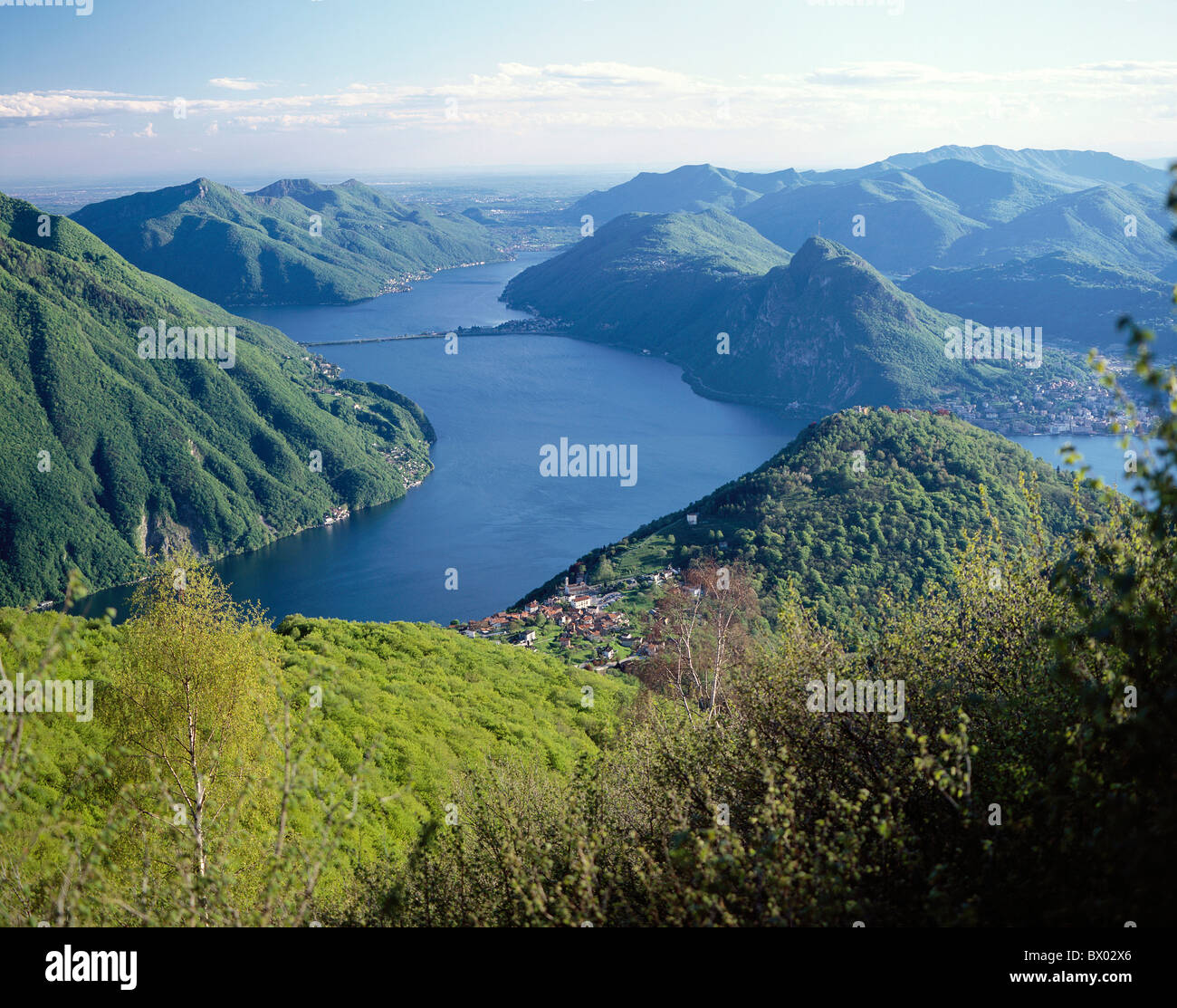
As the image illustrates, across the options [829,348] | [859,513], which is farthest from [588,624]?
[829,348]

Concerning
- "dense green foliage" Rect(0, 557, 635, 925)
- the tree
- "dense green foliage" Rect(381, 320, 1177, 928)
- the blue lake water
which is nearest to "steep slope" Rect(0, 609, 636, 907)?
"dense green foliage" Rect(0, 557, 635, 925)

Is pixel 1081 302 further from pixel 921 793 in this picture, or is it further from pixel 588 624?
pixel 921 793

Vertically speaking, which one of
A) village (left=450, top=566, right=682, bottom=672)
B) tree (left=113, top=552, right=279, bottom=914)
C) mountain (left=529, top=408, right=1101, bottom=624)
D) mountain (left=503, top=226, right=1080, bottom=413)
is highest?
mountain (left=503, top=226, right=1080, bottom=413)

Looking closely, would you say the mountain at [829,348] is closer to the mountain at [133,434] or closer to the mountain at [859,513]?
the mountain at [133,434]

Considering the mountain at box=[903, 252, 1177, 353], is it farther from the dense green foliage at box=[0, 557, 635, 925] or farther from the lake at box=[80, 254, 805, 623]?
the dense green foliage at box=[0, 557, 635, 925]

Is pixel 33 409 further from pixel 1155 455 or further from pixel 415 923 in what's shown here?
pixel 1155 455
